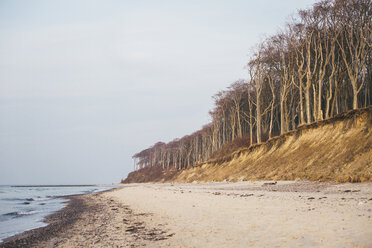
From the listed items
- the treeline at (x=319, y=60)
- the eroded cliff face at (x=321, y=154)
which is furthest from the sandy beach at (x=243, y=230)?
the treeline at (x=319, y=60)

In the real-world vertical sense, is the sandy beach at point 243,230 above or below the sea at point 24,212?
above

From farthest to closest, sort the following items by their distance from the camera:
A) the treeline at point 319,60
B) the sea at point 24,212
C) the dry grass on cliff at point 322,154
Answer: the treeline at point 319,60 < the dry grass on cliff at point 322,154 < the sea at point 24,212

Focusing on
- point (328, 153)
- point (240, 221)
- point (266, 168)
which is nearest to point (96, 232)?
point (240, 221)

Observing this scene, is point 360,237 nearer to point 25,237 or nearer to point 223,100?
point 25,237

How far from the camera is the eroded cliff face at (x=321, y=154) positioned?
13742 millimetres

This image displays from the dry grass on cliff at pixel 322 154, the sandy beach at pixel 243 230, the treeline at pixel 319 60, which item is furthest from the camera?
the treeline at pixel 319 60

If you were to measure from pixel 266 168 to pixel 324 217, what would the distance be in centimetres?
1727

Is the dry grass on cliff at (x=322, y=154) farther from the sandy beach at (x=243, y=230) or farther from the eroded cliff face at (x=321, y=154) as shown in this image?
the sandy beach at (x=243, y=230)

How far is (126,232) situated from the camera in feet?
24.9

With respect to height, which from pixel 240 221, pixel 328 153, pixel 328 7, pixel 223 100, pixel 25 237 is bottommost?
pixel 25 237

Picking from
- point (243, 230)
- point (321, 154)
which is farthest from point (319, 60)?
point (243, 230)

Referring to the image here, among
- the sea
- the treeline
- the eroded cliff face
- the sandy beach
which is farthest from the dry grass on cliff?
the sea

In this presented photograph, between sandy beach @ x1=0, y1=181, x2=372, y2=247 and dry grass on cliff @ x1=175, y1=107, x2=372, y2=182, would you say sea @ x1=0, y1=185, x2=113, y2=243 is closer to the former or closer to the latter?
sandy beach @ x1=0, y1=181, x2=372, y2=247

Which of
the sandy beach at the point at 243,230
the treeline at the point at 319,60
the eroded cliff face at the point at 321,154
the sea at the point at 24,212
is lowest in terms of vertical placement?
the sea at the point at 24,212
